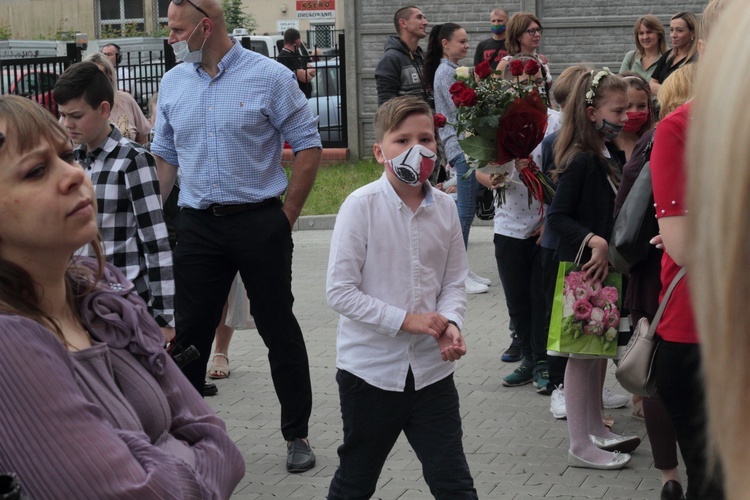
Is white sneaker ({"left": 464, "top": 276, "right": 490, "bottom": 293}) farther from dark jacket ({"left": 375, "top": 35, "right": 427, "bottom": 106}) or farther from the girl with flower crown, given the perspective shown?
the girl with flower crown

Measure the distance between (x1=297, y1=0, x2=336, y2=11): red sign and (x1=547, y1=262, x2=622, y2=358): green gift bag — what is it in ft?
55.4

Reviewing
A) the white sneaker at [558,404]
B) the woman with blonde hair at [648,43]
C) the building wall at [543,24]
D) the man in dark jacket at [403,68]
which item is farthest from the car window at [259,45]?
the white sneaker at [558,404]

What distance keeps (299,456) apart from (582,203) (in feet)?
6.48

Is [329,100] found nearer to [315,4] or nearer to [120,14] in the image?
[315,4]

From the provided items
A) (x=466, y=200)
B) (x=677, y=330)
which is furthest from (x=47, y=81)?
(x=677, y=330)

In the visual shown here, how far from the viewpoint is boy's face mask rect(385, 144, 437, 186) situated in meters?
4.08

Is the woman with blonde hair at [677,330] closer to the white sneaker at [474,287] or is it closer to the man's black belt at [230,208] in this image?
the man's black belt at [230,208]

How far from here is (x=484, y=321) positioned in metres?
8.73

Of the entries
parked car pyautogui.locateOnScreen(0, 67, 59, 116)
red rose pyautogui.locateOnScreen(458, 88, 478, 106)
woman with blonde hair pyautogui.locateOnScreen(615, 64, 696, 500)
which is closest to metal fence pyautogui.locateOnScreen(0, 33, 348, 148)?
parked car pyautogui.locateOnScreen(0, 67, 59, 116)

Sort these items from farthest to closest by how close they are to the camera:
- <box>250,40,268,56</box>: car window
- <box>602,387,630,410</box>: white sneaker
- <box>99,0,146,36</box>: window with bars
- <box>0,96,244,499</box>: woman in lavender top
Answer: <box>99,0,146,36</box>: window with bars, <box>250,40,268,56</box>: car window, <box>602,387,630,410</box>: white sneaker, <box>0,96,244,499</box>: woman in lavender top

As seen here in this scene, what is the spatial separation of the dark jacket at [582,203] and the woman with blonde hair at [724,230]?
443 centimetres

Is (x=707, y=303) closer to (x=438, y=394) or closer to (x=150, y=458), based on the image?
(x=150, y=458)

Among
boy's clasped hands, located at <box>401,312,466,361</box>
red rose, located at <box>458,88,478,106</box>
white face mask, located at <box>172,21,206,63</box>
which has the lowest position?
boy's clasped hands, located at <box>401,312,466,361</box>

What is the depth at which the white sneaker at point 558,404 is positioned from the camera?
6199 mm
